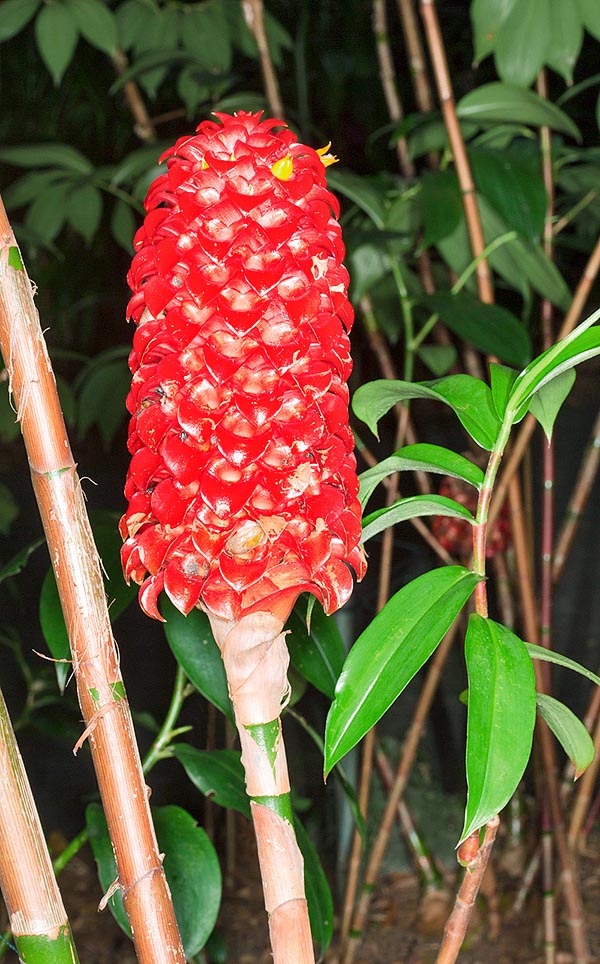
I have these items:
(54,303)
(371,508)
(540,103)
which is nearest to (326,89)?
(54,303)

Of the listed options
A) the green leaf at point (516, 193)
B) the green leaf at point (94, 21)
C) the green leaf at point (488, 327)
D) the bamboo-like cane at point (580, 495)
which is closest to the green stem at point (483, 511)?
the green leaf at point (488, 327)

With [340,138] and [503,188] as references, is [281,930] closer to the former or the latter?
[503,188]

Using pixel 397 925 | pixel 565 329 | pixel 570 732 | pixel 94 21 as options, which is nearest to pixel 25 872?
pixel 570 732

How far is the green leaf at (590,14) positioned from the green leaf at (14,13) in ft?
1.64

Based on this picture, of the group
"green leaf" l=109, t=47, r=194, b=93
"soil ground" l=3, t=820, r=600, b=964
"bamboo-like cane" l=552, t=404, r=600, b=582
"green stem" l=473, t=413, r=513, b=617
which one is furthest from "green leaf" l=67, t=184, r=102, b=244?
"soil ground" l=3, t=820, r=600, b=964

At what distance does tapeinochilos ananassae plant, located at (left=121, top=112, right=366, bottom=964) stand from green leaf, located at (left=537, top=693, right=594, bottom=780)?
103mm

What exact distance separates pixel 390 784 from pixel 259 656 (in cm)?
92

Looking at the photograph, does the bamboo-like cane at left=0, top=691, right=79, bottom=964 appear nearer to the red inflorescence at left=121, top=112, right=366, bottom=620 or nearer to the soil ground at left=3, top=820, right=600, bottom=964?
the red inflorescence at left=121, top=112, right=366, bottom=620

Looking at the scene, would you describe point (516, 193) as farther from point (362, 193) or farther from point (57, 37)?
point (57, 37)

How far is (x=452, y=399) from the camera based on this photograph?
0.39m

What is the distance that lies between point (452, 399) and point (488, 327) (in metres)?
0.36

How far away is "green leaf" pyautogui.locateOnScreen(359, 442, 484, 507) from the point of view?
1.23 feet

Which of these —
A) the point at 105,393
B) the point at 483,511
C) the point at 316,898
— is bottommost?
the point at 316,898

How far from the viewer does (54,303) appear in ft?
5.50
